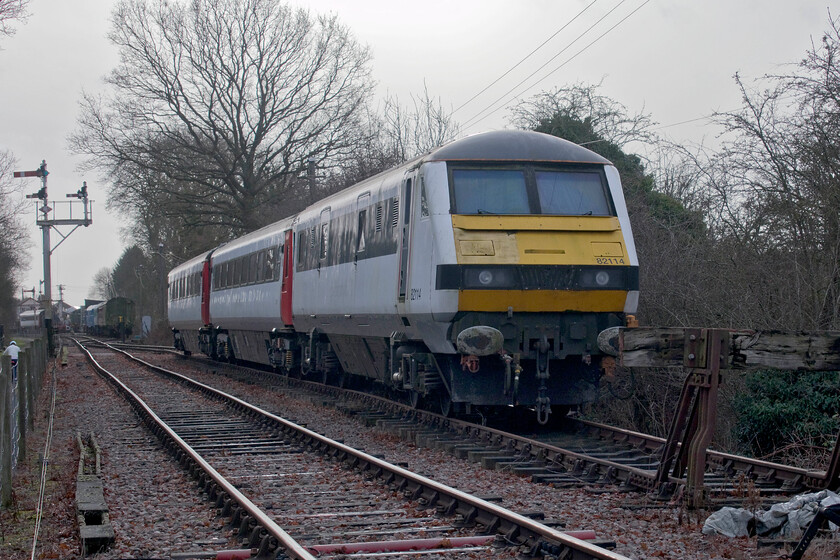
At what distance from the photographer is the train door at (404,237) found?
11.2m

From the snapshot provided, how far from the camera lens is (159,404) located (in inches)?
651

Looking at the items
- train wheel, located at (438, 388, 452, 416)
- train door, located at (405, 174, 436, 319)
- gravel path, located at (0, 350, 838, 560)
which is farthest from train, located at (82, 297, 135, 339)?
train door, located at (405, 174, 436, 319)

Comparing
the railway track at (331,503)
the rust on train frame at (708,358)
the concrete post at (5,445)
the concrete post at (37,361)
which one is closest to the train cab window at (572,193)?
the railway track at (331,503)

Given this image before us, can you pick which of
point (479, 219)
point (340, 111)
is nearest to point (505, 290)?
point (479, 219)

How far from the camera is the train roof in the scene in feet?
35.7

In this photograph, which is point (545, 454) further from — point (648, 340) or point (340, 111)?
point (340, 111)

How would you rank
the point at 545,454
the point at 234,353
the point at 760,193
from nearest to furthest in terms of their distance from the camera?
the point at 545,454, the point at 760,193, the point at 234,353

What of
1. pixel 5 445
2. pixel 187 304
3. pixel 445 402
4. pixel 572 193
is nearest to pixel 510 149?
pixel 572 193

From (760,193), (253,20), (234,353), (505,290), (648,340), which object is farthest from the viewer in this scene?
(253,20)

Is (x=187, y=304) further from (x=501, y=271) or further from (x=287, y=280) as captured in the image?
(x=501, y=271)

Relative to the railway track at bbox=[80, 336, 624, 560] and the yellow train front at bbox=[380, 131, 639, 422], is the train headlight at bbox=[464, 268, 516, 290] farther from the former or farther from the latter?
the railway track at bbox=[80, 336, 624, 560]

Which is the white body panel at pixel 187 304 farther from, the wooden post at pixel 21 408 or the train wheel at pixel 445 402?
the train wheel at pixel 445 402

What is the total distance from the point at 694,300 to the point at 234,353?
15203 millimetres

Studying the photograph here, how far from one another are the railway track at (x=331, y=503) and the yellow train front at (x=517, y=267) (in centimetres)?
183
